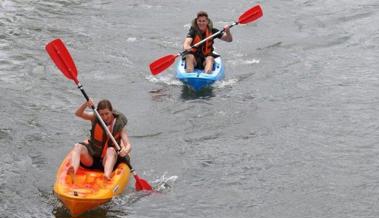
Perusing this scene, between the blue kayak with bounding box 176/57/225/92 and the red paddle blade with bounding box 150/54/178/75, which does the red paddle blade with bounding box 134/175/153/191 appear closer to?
the blue kayak with bounding box 176/57/225/92

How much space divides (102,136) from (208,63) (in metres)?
4.45

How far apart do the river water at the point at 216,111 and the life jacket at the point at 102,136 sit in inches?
26.3

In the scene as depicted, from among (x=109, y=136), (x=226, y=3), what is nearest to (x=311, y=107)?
(x=109, y=136)

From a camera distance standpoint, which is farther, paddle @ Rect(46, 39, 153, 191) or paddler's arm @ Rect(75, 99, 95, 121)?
paddle @ Rect(46, 39, 153, 191)

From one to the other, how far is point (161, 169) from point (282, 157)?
188 cm

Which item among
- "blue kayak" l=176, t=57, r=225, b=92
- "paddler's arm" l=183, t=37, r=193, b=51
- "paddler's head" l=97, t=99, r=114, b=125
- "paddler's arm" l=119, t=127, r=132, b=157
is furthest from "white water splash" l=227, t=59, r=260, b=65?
"paddler's head" l=97, t=99, r=114, b=125

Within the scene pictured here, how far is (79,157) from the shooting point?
8188mm

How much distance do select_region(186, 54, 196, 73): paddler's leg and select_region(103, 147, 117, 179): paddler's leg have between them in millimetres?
4239

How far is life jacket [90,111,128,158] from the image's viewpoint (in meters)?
8.34

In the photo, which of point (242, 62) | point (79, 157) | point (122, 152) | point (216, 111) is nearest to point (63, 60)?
point (79, 157)

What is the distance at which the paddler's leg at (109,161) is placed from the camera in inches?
319

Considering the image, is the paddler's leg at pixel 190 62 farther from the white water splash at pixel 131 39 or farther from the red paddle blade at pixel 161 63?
the white water splash at pixel 131 39

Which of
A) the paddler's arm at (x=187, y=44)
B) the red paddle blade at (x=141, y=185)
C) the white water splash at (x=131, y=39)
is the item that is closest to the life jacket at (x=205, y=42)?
the paddler's arm at (x=187, y=44)

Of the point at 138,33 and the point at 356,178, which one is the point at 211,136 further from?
the point at 138,33
